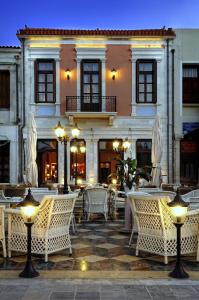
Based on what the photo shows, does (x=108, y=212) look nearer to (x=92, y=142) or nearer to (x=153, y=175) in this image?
(x=153, y=175)

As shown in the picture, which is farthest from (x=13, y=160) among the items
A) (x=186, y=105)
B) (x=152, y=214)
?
(x=152, y=214)

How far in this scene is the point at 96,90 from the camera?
64.6ft

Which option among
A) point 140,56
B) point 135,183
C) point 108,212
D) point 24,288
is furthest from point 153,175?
point 24,288

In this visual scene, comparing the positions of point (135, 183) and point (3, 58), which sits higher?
point (3, 58)

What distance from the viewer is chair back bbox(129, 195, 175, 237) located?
6.25 m

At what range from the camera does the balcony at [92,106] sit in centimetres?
1912

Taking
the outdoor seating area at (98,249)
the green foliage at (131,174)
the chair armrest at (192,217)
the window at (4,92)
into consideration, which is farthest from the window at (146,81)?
the chair armrest at (192,217)

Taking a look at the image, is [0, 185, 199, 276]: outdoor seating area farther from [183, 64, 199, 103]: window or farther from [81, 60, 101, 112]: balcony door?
[183, 64, 199, 103]: window

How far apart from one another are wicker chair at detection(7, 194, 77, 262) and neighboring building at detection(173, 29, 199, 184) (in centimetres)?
1346

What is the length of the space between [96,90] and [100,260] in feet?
45.5

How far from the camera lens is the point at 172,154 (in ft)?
64.5

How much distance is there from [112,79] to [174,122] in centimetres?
327

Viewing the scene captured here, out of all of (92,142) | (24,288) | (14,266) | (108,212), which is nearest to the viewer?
(24,288)

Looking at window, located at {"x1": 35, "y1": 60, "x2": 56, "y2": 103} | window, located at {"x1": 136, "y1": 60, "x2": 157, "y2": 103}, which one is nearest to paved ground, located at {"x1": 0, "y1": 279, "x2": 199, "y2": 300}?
window, located at {"x1": 35, "y1": 60, "x2": 56, "y2": 103}
